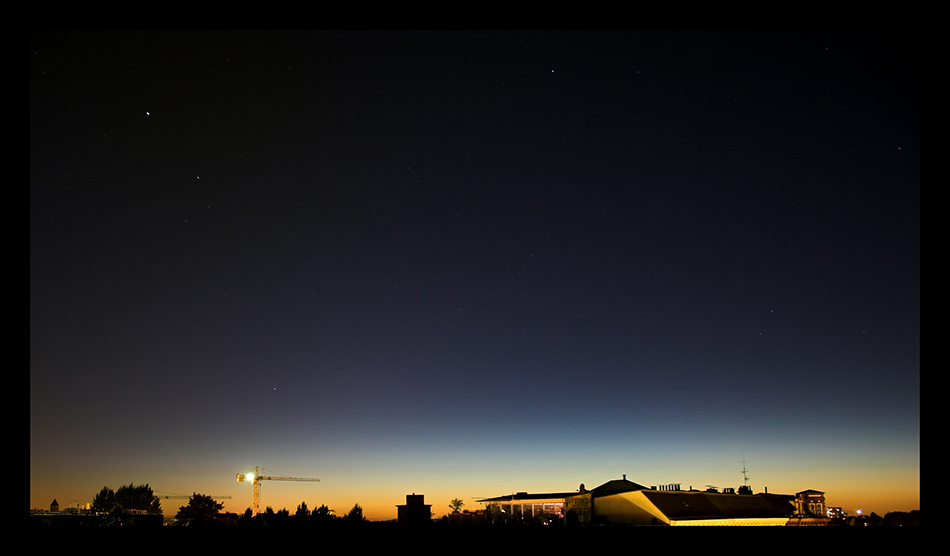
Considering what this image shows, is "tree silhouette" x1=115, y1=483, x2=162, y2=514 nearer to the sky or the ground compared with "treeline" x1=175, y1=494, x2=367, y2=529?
nearer to the ground

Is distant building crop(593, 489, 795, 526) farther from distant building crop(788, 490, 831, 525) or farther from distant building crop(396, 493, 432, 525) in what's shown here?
distant building crop(396, 493, 432, 525)

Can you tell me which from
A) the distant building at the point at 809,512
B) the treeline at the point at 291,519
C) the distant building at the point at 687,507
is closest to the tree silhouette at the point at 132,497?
the distant building at the point at 687,507

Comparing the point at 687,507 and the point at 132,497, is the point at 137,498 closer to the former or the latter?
the point at 132,497

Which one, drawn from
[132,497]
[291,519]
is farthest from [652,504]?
[132,497]

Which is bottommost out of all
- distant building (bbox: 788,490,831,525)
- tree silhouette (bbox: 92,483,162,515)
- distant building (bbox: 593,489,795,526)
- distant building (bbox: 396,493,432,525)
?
tree silhouette (bbox: 92,483,162,515)

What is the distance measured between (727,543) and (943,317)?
2.15 ft

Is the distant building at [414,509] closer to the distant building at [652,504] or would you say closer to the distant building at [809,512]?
the distant building at [809,512]

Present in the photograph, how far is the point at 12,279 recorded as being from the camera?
4.03 feet

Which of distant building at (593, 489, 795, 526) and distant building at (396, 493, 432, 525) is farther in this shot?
distant building at (593, 489, 795, 526)

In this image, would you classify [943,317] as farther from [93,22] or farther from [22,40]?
[22,40]

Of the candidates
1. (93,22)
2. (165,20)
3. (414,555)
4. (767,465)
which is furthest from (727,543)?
(767,465)

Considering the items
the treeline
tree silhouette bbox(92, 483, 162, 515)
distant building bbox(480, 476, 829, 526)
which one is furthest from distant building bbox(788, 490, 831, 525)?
tree silhouette bbox(92, 483, 162, 515)

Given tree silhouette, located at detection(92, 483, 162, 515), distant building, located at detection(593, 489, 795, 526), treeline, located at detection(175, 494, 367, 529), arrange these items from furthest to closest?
tree silhouette, located at detection(92, 483, 162, 515), distant building, located at detection(593, 489, 795, 526), treeline, located at detection(175, 494, 367, 529)

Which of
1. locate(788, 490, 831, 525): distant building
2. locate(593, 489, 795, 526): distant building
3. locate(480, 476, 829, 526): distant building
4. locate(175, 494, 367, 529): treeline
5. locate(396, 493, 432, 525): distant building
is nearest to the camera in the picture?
locate(175, 494, 367, 529): treeline
